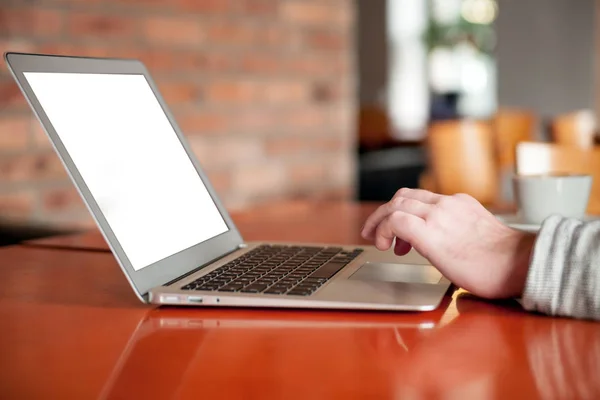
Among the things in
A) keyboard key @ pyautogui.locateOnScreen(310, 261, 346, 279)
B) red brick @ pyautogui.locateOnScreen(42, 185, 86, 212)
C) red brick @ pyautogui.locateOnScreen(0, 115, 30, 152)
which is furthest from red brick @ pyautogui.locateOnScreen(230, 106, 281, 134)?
keyboard key @ pyautogui.locateOnScreen(310, 261, 346, 279)

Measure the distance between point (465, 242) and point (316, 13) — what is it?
2.25m

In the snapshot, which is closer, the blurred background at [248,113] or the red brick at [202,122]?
the blurred background at [248,113]

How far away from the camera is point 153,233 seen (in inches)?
31.9

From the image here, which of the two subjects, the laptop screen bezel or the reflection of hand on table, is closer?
the reflection of hand on table

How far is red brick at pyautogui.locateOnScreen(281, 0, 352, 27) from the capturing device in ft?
9.05

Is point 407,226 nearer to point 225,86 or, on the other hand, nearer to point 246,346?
point 246,346

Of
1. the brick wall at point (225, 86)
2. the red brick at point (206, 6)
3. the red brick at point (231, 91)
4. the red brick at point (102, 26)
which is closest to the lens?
the brick wall at point (225, 86)

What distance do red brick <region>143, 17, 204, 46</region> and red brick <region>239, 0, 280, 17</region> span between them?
229 mm

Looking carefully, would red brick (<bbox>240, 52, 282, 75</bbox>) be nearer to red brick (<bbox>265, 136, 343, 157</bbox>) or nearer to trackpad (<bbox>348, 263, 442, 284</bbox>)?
red brick (<bbox>265, 136, 343, 157</bbox>)

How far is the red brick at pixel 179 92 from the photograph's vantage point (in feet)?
7.40

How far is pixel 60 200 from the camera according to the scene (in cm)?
198

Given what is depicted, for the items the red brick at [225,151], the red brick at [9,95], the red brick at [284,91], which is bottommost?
the red brick at [225,151]

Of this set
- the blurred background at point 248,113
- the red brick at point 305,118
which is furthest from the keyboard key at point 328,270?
the red brick at point 305,118

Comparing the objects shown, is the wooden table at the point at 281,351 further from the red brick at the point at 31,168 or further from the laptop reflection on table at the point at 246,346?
the red brick at the point at 31,168
